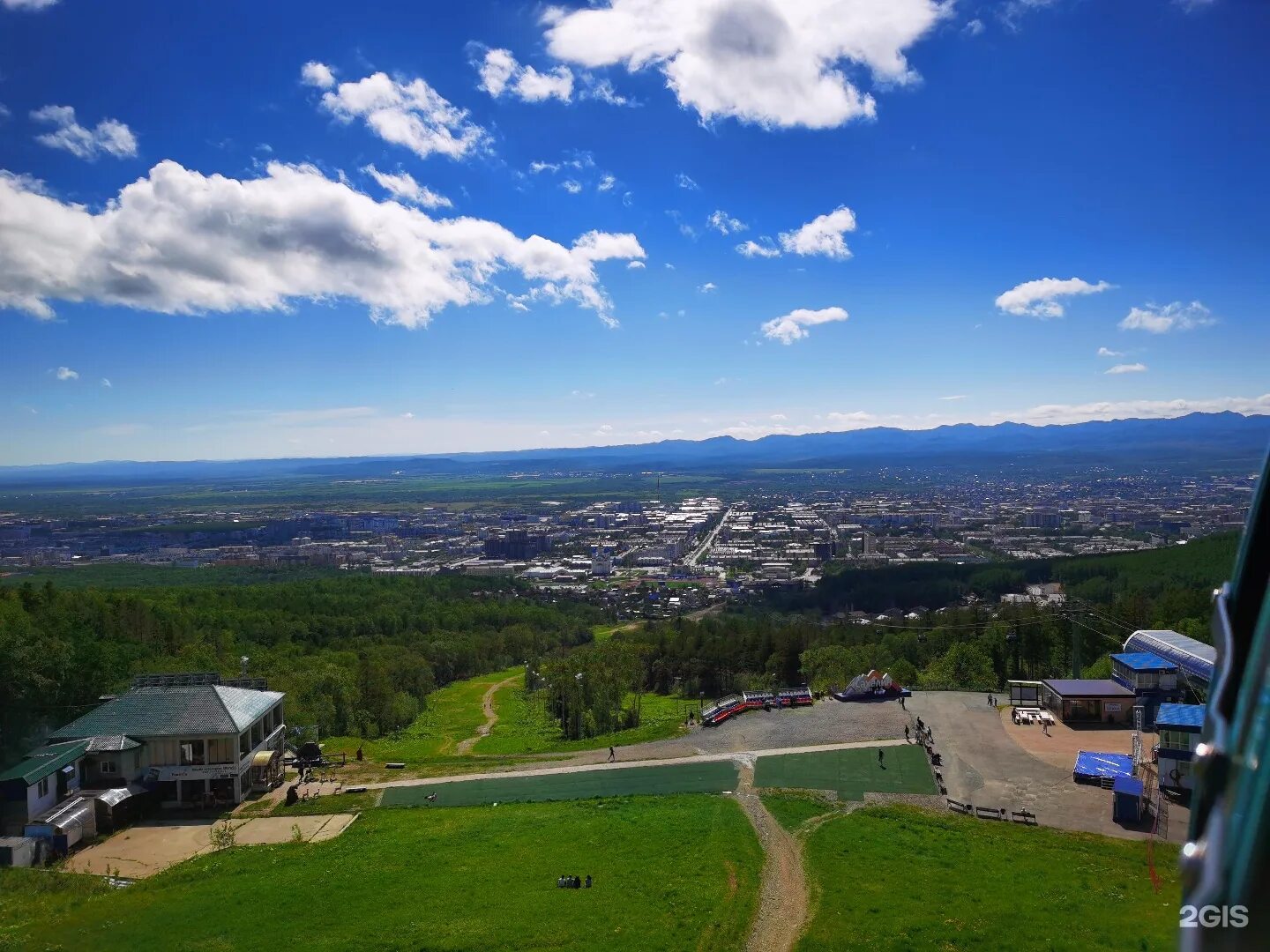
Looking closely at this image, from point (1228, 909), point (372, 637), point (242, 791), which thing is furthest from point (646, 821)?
point (372, 637)

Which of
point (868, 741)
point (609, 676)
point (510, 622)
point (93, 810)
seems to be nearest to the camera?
point (93, 810)

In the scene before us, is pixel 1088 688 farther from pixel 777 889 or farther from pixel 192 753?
pixel 192 753

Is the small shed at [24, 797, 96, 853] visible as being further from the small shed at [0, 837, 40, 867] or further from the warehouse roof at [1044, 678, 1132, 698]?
the warehouse roof at [1044, 678, 1132, 698]

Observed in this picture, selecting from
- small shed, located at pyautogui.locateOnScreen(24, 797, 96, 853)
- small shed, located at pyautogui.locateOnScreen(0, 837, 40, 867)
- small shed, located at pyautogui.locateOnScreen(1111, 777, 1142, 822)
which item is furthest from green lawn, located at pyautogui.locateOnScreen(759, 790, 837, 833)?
small shed, located at pyautogui.locateOnScreen(0, 837, 40, 867)

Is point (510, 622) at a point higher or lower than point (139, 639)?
lower

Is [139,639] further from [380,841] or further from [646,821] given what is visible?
[646,821]

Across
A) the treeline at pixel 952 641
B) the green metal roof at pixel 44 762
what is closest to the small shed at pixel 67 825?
the green metal roof at pixel 44 762
